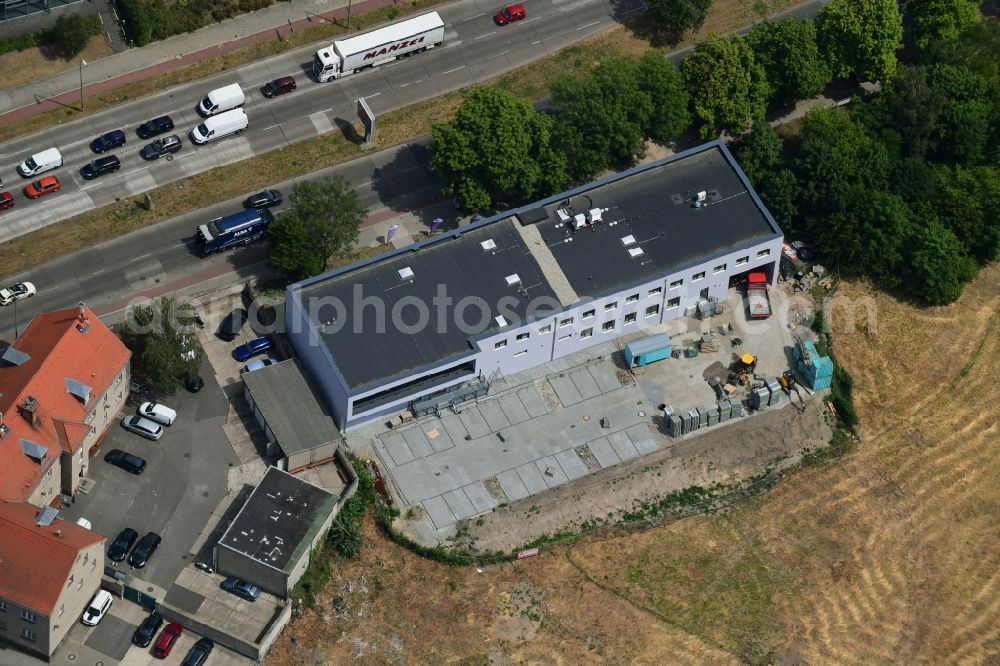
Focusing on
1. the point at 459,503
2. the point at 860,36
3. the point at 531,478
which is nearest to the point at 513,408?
the point at 531,478

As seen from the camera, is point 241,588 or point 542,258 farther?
point 542,258

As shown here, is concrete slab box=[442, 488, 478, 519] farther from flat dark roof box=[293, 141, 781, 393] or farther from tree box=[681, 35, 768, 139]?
tree box=[681, 35, 768, 139]

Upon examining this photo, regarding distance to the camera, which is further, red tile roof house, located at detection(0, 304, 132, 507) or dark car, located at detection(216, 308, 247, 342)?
dark car, located at detection(216, 308, 247, 342)

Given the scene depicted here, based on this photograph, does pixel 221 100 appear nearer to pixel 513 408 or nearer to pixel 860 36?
pixel 513 408

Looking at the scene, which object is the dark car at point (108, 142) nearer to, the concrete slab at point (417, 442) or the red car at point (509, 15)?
the red car at point (509, 15)

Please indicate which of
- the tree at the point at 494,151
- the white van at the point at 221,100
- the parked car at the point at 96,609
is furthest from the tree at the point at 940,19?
the parked car at the point at 96,609

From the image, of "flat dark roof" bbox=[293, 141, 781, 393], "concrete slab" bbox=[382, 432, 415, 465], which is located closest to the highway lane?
"flat dark roof" bbox=[293, 141, 781, 393]

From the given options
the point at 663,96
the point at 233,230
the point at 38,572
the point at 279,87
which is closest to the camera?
the point at 38,572
